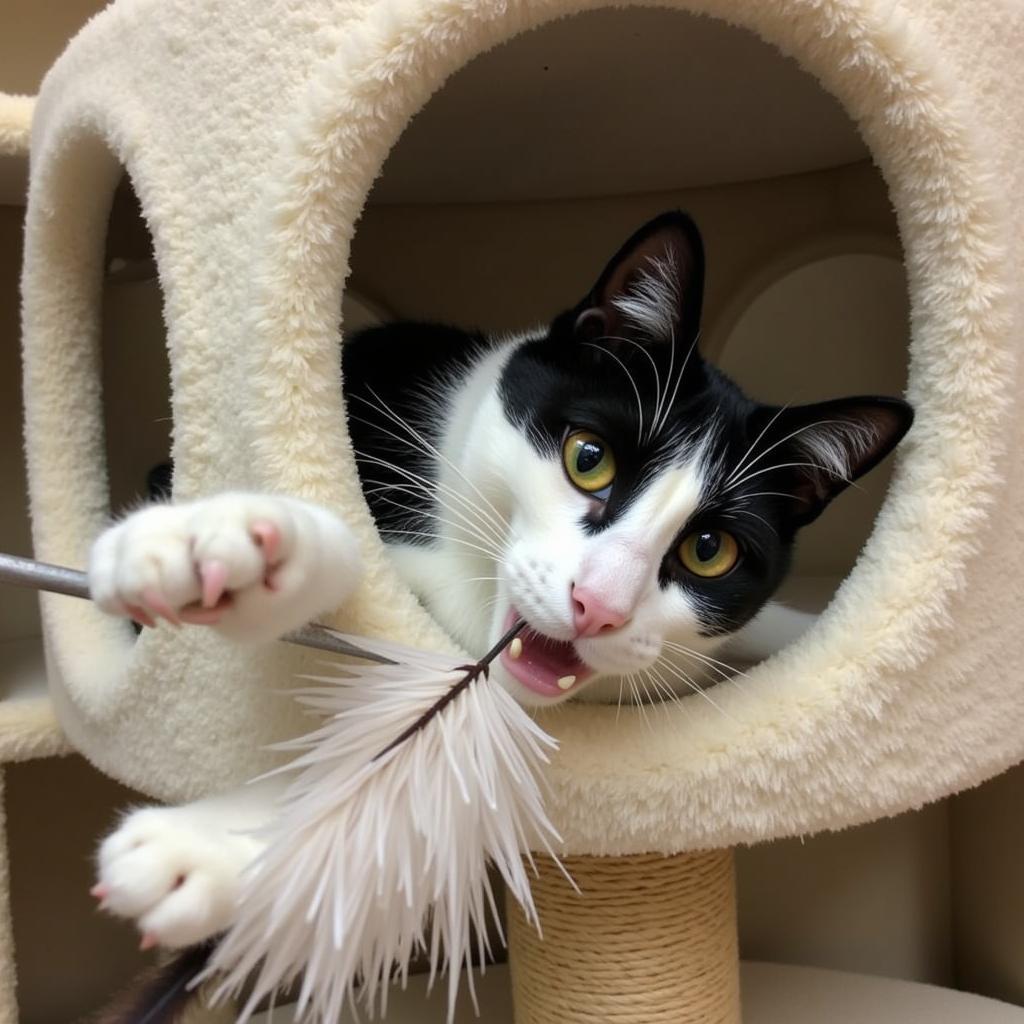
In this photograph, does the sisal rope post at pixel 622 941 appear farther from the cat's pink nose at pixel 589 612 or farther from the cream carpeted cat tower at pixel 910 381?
the cat's pink nose at pixel 589 612

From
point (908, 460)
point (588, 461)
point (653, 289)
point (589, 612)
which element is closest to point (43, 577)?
point (589, 612)

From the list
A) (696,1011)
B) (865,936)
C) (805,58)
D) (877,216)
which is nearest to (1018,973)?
(865,936)

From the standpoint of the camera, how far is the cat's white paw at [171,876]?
56 centimetres

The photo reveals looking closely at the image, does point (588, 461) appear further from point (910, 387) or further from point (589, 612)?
point (910, 387)

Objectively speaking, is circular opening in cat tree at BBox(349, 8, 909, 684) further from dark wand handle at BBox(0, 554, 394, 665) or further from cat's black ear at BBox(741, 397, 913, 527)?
dark wand handle at BBox(0, 554, 394, 665)

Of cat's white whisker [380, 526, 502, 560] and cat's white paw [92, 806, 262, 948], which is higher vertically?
cat's white whisker [380, 526, 502, 560]

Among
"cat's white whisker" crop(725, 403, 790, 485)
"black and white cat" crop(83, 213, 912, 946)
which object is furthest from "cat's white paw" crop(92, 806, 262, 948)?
"cat's white whisker" crop(725, 403, 790, 485)

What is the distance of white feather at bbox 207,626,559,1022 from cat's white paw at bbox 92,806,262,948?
0.7 inches

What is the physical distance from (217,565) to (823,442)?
1.92 feet

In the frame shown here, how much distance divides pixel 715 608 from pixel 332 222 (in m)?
0.45

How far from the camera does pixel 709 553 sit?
86 centimetres

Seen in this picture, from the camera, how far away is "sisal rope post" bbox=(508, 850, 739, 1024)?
939 mm

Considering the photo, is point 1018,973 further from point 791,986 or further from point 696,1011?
point 696,1011

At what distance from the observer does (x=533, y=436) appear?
87 centimetres
